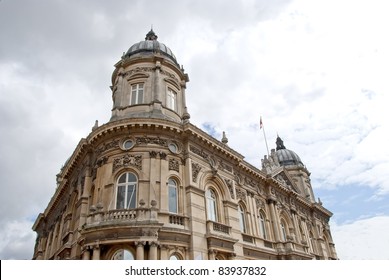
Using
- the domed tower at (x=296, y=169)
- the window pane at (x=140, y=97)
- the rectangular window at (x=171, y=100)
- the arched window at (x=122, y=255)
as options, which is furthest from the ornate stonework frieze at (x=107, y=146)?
the domed tower at (x=296, y=169)

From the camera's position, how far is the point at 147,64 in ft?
81.5

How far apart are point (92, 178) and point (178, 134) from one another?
6742mm

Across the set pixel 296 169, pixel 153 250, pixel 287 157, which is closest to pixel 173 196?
pixel 153 250

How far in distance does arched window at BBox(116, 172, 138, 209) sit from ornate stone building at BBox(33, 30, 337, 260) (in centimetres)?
6

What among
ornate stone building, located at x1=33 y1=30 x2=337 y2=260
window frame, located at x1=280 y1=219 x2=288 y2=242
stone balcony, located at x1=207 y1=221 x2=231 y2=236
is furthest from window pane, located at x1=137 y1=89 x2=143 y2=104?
window frame, located at x1=280 y1=219 x2=288 y2=242

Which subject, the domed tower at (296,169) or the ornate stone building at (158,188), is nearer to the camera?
the ornate stone building at (158,188)

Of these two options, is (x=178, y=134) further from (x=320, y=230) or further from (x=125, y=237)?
(x=320, y=230)

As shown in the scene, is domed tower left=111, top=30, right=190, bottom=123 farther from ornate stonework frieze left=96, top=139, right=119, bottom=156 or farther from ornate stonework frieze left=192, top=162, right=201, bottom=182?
ornate stonework frieze left=192, top=162, right=201, bottom=182

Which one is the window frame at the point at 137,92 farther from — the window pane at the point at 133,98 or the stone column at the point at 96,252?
the stone column at the point at 96,252

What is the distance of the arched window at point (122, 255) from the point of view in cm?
1645

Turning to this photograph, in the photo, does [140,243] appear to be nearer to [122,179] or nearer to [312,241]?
[122,179]

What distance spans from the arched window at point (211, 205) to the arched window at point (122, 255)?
6097 millimetres

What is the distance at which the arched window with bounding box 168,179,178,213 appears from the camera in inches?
753

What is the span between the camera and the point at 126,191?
18.9m
